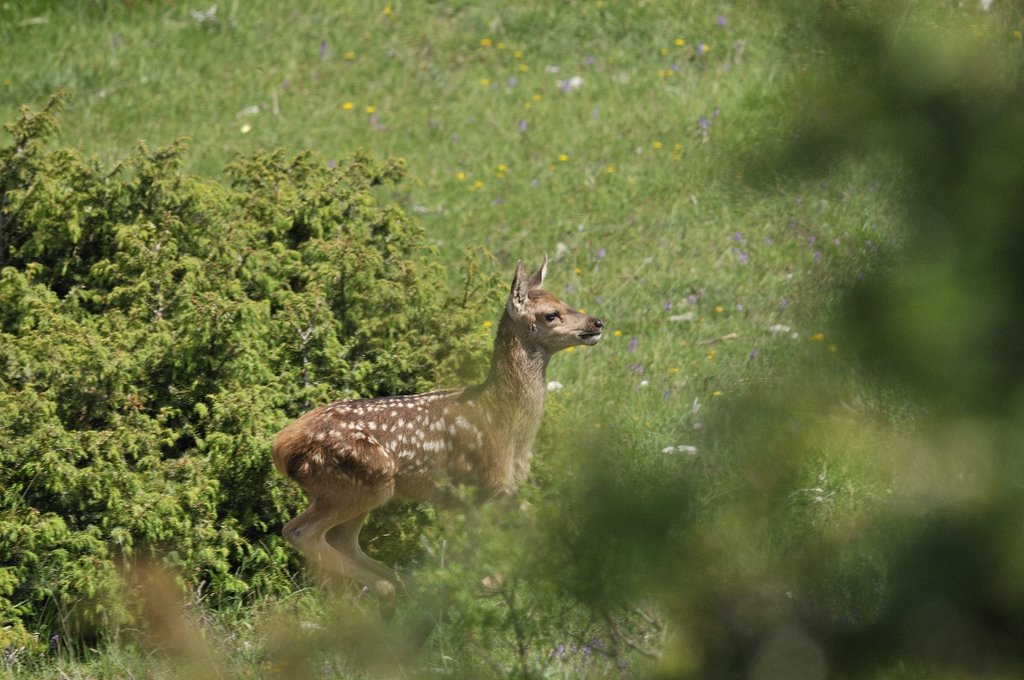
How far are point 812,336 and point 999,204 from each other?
0.42 metres

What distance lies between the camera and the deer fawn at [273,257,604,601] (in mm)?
6215

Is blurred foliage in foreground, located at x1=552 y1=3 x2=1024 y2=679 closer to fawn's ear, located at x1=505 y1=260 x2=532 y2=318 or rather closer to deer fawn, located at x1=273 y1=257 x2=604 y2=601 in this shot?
deer fawn, located at x1=273 y1=257 x2=604 y2=601

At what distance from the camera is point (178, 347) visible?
22.0 ft

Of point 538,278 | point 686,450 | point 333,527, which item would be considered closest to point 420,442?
point 333,527

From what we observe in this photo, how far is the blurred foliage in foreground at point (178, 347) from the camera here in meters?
6.08

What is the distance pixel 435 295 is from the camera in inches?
298

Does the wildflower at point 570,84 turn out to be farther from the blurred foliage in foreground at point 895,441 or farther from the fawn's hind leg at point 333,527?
the blurred foliage in foreground at point 895,441

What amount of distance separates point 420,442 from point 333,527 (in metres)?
0.55

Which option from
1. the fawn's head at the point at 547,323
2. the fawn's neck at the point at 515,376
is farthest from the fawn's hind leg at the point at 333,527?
the fawn's head at the point at 547,323

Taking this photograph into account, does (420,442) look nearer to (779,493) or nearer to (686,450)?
(686,450)

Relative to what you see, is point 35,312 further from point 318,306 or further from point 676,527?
point 676,527

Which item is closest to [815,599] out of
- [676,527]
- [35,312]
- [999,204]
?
[676,527]

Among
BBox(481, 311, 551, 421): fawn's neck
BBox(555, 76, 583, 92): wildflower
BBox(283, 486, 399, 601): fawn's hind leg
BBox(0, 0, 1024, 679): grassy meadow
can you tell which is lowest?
BBox(555, 76, 583, 92): wildflower

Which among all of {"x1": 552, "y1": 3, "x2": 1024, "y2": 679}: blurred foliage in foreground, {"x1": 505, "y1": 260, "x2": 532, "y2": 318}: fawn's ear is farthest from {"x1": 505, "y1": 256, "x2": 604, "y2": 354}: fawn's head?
{"x1": 552, "y1": 3, "x2": 1024, "y2": 679}: blurred foliage in foreground
